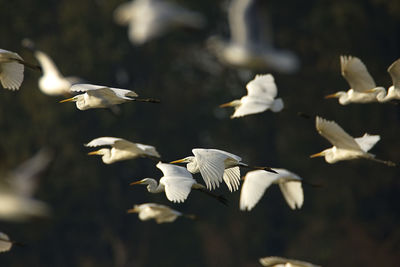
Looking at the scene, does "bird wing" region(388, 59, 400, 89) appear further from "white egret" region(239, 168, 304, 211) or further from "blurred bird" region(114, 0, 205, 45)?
"blurred bird" region(114, 0, 205, 45)

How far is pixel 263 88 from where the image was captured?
1081 centimetres

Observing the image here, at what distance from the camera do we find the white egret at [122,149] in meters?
9.21

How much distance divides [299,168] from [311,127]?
98 centimetres

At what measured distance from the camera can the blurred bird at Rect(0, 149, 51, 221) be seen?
6.93 meters

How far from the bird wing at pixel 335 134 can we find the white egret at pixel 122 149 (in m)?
1.50

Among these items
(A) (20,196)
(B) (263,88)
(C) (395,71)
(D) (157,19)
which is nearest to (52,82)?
(B) (263,88)

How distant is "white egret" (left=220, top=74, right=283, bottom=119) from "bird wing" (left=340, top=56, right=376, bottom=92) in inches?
32.1

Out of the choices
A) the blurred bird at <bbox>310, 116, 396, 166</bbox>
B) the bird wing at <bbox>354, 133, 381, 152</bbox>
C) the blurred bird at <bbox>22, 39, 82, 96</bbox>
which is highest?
the blurred bird at <bbox>22, 39, 82, 96</bbox>

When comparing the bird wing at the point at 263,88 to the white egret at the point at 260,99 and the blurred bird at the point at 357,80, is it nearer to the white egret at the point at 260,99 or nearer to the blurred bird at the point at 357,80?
the white egret at the point at 260,99

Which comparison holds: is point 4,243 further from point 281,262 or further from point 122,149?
point 281,262

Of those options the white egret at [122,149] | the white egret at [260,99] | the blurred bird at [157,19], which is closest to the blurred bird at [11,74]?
the white egret at [122,149]

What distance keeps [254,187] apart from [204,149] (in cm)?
117

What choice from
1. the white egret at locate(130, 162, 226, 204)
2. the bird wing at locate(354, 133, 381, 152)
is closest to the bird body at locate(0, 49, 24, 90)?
the white egret at locate(130, 162, 226, 204)

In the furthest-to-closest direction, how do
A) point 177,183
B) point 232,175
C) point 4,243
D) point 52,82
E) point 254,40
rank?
1. point 52,82
2. point 232,175
3. point 4,243
4. point 177,183
5. point 254,40
